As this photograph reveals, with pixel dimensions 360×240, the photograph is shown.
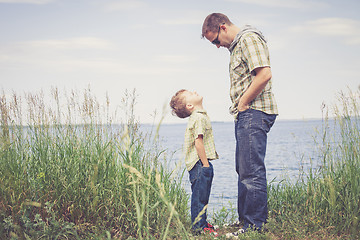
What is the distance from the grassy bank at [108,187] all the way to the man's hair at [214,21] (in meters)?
1.33

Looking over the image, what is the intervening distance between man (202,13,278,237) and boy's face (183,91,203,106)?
1.22 feet

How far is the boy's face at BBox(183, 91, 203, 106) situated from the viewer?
3.85 m

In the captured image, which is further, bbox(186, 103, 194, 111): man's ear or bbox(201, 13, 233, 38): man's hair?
bbox(186, 103, 194, 111): man's ear

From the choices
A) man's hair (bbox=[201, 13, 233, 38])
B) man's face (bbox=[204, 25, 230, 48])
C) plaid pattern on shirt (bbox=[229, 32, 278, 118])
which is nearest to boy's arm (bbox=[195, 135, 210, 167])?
plaid pattern on shirt (bbox=[229, 32, 278, 118])

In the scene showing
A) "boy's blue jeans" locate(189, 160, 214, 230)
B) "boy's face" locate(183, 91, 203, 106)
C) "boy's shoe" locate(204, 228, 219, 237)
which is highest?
"boy's face" locate(183, 91, 203, 106)

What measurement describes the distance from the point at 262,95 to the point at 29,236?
8.71ft

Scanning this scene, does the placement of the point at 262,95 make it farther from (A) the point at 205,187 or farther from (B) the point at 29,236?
(B) the point at 29,236

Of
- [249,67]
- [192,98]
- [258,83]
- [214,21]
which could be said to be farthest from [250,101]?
[214,21]

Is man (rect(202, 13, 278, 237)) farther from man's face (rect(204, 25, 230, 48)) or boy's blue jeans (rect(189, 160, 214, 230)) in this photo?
boy's blue jeans (rect(189, 160, 214, 230))

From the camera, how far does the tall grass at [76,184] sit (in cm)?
337

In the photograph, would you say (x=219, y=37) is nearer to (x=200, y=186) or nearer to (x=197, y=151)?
(x=197, y=151)

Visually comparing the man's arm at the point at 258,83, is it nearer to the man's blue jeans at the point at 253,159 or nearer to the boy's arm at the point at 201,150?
the man's blue jeans at the point at 253,159

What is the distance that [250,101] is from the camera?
3.46m

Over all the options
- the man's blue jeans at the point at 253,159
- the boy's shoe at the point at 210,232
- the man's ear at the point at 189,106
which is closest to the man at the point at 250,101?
the man's blue jeans at the point at 253,159
